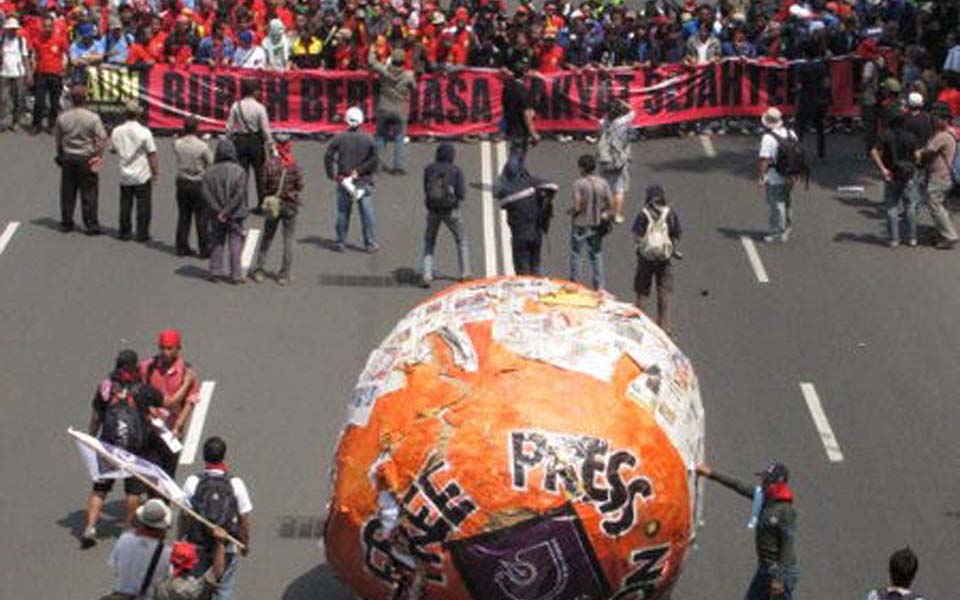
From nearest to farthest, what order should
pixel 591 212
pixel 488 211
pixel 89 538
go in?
pixel 89 538 → pixel 591 212 → pixel 488 211

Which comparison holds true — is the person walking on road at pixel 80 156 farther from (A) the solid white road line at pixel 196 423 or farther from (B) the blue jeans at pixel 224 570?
(B) the blue jeans at pixel 224 570

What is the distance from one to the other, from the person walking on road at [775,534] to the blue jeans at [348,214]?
988 cm

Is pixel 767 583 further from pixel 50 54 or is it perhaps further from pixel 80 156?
pixel 50 54

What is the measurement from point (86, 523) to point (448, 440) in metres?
5.02

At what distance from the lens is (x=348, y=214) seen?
2570 centimetres

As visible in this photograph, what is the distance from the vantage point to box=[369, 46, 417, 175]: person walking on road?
2916 centimetres

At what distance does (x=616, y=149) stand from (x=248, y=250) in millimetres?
4466

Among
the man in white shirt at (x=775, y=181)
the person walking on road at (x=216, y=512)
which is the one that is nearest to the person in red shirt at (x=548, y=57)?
the man in white shirt at (x=775, y=181)

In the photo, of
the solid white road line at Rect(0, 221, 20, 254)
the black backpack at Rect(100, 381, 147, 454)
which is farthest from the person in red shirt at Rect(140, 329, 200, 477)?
the solid white road line at Rect(0, 221, 20, 254)

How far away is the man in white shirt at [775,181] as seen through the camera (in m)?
26.2

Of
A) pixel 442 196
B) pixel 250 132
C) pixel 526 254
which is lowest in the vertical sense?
pixel 526 254

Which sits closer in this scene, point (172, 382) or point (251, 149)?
point (172, 382)

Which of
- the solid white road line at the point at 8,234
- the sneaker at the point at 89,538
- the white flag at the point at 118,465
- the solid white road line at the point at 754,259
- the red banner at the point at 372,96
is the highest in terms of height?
the red banner at the point at 372,96

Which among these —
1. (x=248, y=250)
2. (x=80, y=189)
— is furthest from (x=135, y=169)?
(x=248, y=250)
